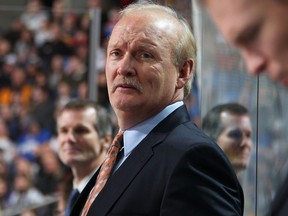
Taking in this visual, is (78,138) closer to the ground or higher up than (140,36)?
closer to the ground

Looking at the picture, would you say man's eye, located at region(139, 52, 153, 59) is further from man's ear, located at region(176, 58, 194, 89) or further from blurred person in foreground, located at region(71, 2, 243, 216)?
man's ear, located at region(176, 58, 194, 89)

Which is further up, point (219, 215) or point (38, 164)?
point (219, 215)

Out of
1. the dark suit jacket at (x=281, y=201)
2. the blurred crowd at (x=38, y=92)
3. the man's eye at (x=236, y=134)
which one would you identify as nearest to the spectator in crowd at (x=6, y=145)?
the blurred crowd at (x=38, y=92)

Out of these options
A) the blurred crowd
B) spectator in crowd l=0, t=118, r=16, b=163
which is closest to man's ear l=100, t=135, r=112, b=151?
the blurred crowd

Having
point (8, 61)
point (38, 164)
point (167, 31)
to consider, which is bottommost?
point (38, 164)

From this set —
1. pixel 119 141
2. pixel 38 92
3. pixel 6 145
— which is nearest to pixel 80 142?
pixel 119 141

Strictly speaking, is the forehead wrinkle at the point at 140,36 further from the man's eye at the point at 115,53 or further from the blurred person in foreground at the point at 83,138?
the blurred person in foreground at the point at 83,138

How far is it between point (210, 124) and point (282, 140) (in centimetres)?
99

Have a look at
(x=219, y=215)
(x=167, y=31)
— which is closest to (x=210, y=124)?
(x=167, y=31)

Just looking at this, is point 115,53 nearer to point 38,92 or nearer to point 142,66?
point 142,66

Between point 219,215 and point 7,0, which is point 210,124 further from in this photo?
point 7,0

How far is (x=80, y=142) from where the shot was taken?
Result: 3195 millimetres

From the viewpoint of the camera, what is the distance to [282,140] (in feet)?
5.74

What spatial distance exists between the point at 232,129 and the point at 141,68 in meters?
0.98
